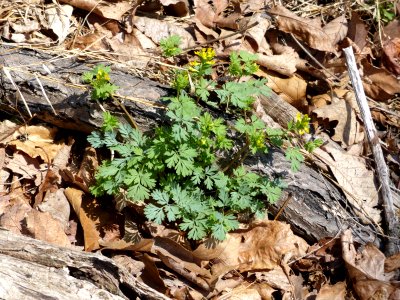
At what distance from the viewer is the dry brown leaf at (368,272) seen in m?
3.26

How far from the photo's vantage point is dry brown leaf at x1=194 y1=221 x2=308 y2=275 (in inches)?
131

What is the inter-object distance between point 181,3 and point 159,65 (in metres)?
0.76

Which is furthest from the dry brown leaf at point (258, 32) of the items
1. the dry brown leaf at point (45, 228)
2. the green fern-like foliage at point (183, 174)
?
the dry brown leaf at point (45, 228)

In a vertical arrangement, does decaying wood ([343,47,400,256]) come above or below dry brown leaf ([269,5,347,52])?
below

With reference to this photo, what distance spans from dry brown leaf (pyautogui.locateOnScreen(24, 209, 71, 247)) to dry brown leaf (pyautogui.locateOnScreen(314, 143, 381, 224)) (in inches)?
74.6

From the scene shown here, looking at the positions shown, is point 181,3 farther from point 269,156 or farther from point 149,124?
point 269,156

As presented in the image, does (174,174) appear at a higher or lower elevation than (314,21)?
lower

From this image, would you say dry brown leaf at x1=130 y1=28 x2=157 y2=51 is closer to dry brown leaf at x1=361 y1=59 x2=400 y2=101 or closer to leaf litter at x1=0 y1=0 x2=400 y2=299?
leaf litter at x1=0 y1=0 x2=400 y2=299

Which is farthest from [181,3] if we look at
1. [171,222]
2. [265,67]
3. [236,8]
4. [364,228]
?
[364,228]

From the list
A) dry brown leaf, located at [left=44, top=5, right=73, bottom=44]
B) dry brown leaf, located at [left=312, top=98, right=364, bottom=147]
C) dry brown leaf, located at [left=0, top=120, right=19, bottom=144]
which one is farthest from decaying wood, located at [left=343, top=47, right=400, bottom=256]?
dry brown leaf, located at [left=0, top=120, right=19, bottom=144]

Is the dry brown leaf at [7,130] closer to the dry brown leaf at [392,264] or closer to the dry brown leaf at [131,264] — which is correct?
the dry brown leaf at [131,264]

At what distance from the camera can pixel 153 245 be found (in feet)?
10.5

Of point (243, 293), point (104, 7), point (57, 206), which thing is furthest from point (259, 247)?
point (104, 7)

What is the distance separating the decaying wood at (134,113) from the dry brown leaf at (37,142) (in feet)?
0.35
